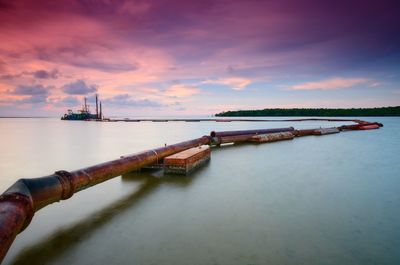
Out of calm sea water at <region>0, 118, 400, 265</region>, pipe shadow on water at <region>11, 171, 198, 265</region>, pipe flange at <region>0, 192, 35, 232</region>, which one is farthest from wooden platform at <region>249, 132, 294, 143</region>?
pipe flange at <region>0, 192, 35, 232</region>

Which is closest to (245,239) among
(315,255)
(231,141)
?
(315,255)

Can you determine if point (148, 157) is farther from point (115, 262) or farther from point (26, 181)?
point (115, 262)

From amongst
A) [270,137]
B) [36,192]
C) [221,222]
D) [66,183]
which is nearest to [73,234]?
[36,192]

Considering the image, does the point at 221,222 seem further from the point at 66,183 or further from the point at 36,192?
the point at 36,192

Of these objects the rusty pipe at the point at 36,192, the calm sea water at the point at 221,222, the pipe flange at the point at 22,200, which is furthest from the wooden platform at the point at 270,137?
the pipe flange at the point at 22,200

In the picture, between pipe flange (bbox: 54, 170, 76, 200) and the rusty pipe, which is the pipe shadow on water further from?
pipe flange (bbox: 54, 170, 76, 200)

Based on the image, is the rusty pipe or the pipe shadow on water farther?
the pipe shadow on water

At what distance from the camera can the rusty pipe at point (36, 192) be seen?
372 centimetres

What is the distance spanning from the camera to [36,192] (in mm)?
4992

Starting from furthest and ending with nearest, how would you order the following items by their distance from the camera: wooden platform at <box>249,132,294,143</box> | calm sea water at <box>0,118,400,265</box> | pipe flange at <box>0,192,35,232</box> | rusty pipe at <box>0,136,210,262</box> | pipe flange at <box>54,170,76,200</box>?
wooden platform at <box>249,132,294,143</box>
pipe flange at <box>54,170,76,200</box>
calm sea water at <box>0,118,400,265</box>
pipe flange at <box>0,192,35,232</box>
rusty pipe at <box>0,136,210,262</box>

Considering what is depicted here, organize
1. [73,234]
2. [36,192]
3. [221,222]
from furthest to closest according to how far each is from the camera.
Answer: [221,222]
[73,234]
[36,192]

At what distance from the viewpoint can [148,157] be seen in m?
10.6

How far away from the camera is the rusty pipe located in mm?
3717

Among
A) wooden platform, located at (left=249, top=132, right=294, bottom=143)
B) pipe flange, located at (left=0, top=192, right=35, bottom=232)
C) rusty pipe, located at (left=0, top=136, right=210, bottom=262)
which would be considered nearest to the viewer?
rusty pipe, located at (left=0, top=136, right=210, bottom=262)
